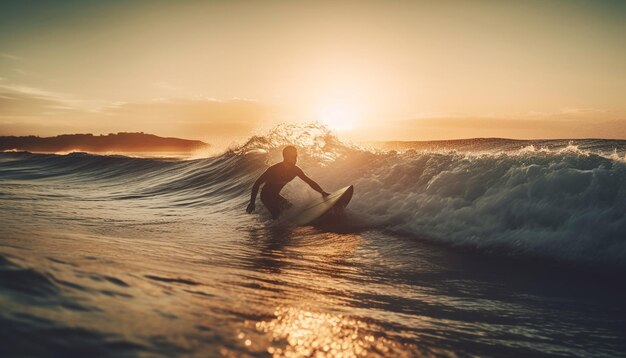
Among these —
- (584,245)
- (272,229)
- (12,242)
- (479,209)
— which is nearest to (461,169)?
(479,209)

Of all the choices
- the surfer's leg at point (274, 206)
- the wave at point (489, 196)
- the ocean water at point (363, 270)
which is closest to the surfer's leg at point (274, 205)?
the surfer's leg at point (274, 206)

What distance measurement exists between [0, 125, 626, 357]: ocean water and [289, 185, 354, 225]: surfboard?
28 cm

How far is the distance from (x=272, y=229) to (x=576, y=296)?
5.13 metres

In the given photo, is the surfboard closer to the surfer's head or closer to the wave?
the wave

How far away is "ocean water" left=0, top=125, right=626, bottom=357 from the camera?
8.08 ft

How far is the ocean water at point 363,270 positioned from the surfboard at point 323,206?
0.92 feet

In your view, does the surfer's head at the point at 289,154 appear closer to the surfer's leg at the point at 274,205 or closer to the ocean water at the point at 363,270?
the surfer's leg at the point at 274,205

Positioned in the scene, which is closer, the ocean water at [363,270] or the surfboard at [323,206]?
the ocean water at [363,270]

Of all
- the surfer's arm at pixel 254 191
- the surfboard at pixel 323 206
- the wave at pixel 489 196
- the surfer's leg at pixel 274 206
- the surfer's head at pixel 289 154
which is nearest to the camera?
the wave at pixel 489 196

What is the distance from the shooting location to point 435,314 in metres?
3.51

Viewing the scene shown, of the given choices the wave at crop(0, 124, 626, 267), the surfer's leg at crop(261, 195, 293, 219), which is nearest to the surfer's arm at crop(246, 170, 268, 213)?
the surfer's leg at crop(261, 195, 293, 219)

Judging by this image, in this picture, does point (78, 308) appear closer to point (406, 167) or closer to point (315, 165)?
point (406, 167)

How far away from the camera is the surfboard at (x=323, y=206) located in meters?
8.35

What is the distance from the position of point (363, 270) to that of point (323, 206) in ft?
11.6
